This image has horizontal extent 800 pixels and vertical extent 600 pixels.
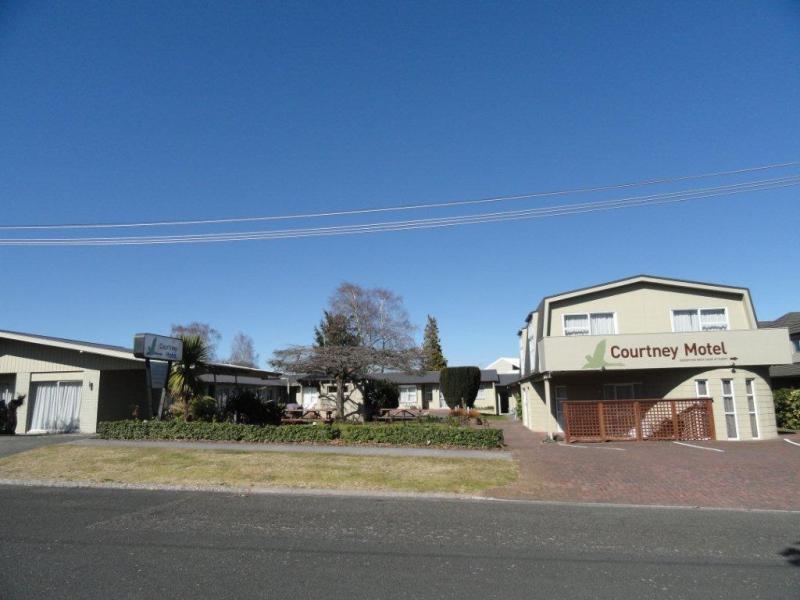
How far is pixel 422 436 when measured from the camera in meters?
17.5

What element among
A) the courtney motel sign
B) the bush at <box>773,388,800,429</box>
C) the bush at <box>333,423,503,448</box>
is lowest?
the bush at <box>333,423,503,448</box>

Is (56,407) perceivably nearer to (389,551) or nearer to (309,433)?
(309,433)

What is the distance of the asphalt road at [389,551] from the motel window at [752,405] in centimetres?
1444

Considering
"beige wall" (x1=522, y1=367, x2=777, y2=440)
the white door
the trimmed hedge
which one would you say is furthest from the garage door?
the white door

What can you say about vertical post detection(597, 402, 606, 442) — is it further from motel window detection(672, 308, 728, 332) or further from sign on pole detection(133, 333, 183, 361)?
sign on pole detection(133, 333, 183, 361)

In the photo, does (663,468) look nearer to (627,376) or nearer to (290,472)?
(290,472)

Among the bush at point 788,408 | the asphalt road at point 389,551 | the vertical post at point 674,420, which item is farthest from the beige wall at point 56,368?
the bush at point 788,408

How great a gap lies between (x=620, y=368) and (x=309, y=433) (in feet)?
40.4

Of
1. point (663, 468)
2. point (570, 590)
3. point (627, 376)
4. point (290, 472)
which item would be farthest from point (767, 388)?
point (570, 590)

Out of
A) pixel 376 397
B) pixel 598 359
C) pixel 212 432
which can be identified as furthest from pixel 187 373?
pixel 376 397

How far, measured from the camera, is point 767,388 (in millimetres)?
22156

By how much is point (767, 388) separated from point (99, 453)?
23.7 m

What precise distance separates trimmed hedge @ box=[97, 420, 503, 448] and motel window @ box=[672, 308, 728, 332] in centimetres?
1074

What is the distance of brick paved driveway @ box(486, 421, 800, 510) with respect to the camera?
1068 cm
